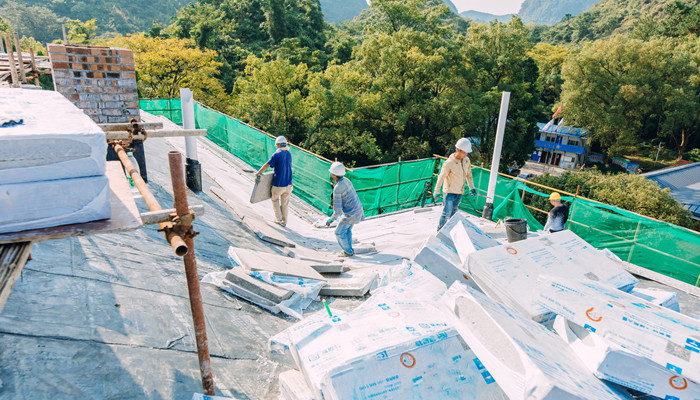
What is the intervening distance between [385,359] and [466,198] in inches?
394

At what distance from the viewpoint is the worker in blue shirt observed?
7.18 meters

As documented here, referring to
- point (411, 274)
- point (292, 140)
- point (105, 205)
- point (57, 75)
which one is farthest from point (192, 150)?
point (292, 140)

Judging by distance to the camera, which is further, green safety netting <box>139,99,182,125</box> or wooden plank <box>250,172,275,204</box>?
green safety netting <box>139,99,182,125</box>

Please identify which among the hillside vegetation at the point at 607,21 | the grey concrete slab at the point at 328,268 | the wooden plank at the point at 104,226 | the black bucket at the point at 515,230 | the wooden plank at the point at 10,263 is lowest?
the grey concrete slab at the point at 328,268

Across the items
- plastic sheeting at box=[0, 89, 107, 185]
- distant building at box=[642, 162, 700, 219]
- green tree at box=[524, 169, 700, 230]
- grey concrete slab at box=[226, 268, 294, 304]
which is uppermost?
plastic sheeting at box=[0, 89, 107, 185]

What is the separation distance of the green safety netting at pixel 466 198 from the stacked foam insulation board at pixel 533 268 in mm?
4289

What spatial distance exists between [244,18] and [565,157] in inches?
1380

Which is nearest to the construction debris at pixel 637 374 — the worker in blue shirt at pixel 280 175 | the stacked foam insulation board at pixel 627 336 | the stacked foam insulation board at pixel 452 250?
the stacked foam insulation board at pixel 627 336

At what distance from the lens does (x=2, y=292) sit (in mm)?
1605

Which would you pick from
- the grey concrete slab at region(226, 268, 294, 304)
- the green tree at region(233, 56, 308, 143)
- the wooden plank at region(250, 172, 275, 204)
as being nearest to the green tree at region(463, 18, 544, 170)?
the green tree at region(233, 56, 308, 143)

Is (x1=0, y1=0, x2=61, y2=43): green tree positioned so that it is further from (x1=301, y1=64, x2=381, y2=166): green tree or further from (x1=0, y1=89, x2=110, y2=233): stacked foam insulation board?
(x1=0, y1=89, x2=110, y2=233): stacked foam insulation board

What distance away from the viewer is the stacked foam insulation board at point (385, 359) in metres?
2.32

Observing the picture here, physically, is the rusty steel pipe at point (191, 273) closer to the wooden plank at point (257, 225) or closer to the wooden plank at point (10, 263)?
the wooden plank at point (10, 263)

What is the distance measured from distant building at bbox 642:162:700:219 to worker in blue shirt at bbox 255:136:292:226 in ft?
87.8
